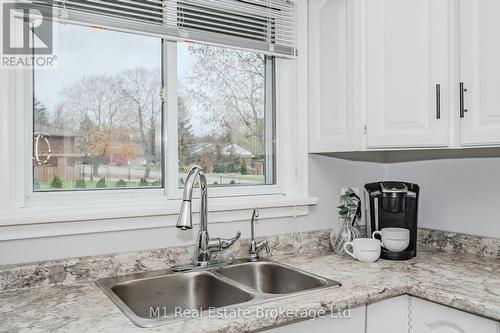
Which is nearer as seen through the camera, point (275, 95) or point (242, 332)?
point (242, 332)

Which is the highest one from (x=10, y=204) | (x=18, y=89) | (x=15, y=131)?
(x=18, y=89)

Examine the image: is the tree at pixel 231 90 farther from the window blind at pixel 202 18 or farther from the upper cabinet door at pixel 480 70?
the upper cabinet door at pixel 480 70

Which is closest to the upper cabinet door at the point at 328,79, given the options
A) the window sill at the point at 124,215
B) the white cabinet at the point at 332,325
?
the window sill at the point at 124,215

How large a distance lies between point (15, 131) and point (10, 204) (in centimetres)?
25

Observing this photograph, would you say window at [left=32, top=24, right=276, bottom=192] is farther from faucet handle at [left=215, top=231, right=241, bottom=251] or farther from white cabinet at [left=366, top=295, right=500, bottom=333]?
white cabinet at [left=366, top=295, right=500, bottom=333]

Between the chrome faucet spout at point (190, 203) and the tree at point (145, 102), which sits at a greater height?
the tree at point (145, 102)

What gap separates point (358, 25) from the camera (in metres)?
1.67

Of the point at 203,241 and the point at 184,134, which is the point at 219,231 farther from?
the point at 184,134

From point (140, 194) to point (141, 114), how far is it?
33cm

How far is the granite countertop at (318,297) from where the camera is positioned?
105 cm

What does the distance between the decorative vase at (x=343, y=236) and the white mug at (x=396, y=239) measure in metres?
0.13

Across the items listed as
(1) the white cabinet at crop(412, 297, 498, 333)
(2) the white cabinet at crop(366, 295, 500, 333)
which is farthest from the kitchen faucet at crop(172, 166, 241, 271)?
(1) the white cabinet at crop(412, 297, 498, 333)

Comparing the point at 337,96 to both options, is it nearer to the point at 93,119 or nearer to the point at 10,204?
the point at 93,119

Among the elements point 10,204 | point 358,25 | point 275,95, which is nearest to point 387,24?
point 358,25
